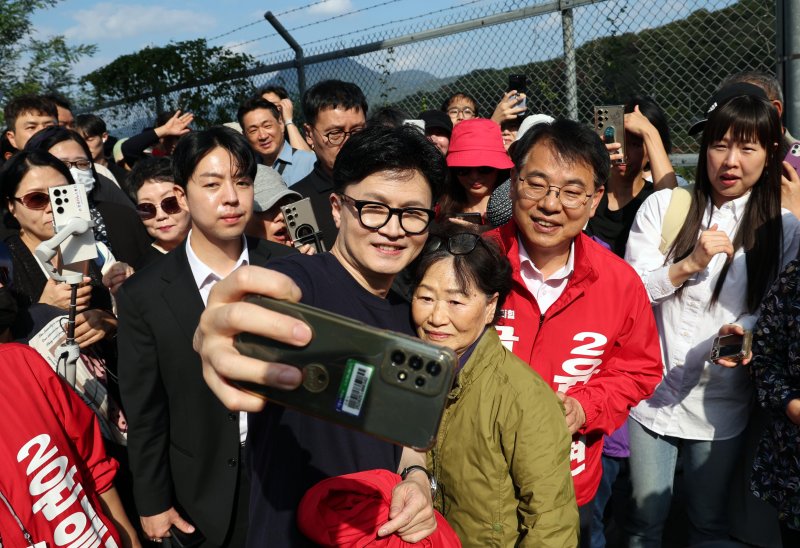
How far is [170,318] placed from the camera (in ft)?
8.36

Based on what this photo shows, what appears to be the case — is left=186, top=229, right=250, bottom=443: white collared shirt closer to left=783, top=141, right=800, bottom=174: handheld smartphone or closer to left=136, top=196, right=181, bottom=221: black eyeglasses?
left=136, top=196, right=181, bottom=221: black eyeglasses

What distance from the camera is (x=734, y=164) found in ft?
9.59

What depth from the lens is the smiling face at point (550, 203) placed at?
8.31 ft

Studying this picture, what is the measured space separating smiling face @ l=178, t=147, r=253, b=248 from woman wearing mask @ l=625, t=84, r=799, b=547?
67.0 inches

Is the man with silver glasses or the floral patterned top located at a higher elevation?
the man with silver glasses

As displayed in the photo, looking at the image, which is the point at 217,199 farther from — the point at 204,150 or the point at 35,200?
the point at 35,200

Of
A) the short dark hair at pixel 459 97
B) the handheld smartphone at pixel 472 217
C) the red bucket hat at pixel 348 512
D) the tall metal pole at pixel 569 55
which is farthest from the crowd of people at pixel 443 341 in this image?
the short dark hair at pixel 459 97

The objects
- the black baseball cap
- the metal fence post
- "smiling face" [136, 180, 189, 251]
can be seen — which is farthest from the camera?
the metal fence post

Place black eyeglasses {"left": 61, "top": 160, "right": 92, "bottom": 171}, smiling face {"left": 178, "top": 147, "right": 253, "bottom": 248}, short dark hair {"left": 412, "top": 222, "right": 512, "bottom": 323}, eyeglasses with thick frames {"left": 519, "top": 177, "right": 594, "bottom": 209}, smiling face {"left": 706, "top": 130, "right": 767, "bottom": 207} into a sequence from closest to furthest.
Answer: short dark hair {"left": 412, "top": 222, "right": 512, "bottom": 323}
eyeglasses with thick frames {"left": 519, "top": 177, "right": 594, "bottom": 209}
smiling face {"left": 178, "top": 147, "right": 253, "bottom": 248}
smiling face {"left": 706, "top": 130, "right": 767, "bottom": 207}
black eyeglasses {"left": 61, "top": 160, "right": 92, "bottom": 171}

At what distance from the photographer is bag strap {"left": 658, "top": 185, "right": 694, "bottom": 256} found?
10.3 ft

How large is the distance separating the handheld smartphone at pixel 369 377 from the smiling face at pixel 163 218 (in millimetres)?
2491

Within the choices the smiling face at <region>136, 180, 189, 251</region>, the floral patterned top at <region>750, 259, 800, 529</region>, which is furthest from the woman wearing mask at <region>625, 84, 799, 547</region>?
the smiling face at <region>136, 180, 189, 251</region>

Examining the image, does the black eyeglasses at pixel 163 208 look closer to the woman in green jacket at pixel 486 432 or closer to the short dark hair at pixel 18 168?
the short dark hair at pixel 18 168

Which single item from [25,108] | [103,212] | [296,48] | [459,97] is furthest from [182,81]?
[103,212]
